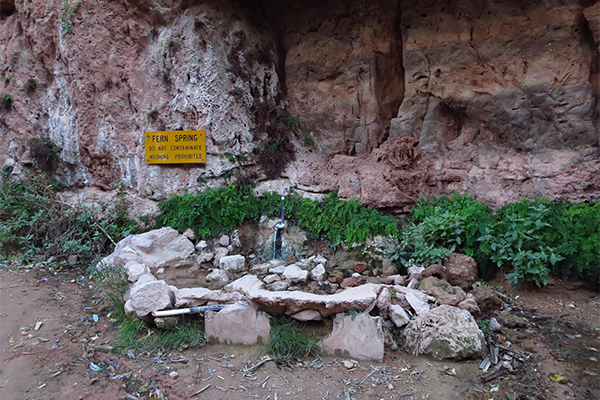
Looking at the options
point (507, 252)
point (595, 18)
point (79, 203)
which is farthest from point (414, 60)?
point (79, 203)

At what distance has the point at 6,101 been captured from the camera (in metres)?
7.57

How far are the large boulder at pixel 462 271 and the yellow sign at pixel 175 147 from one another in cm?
441

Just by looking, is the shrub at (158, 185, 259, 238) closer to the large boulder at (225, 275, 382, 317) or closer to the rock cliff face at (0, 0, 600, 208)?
the rock cliff face at (0, 0, 600, 208)

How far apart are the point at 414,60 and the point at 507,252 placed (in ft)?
12.2

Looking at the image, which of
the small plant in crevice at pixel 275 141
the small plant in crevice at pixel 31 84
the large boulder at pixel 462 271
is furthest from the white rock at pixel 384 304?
the small plant in crevice at pixel 31 84

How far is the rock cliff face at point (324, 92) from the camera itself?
5.17 metres

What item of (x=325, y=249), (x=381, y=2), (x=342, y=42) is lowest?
(x=325, y=249)

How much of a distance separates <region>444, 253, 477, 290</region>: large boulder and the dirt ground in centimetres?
64

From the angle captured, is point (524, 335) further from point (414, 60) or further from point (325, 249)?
point (414, 60)

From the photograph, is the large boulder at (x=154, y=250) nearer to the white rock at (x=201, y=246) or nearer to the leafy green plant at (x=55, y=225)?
the white rock at (x=201, y=246)

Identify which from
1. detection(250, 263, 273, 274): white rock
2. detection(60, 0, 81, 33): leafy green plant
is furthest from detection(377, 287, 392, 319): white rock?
detection(60, 0, 81, 33): leafy green plant

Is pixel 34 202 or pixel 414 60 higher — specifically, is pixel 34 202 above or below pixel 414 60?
below

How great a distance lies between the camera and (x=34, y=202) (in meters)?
6.17

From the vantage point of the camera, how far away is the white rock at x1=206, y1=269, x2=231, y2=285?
4487mm
